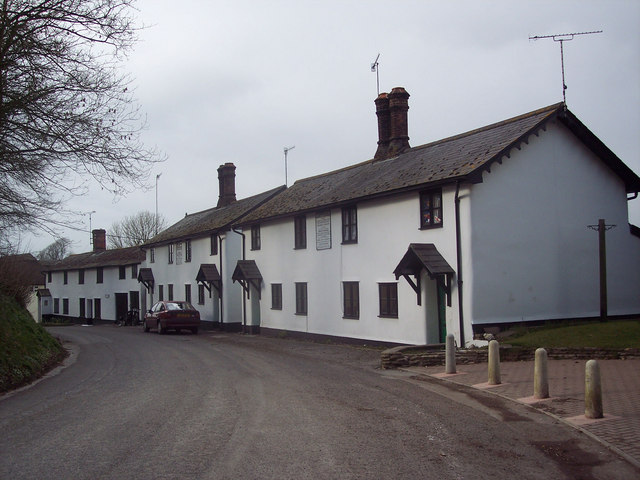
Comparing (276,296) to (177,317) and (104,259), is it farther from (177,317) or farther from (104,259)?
(104,259)

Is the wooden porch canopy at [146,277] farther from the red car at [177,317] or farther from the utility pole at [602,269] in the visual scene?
the utility pole at [602,269]

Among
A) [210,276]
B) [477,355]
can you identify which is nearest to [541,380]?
[477,355]

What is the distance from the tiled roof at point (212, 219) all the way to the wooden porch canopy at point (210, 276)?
2083mm

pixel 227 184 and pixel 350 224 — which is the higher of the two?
pixel 227 184

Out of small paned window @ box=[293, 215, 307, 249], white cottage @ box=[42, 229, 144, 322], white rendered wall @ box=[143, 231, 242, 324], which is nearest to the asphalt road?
small paned window @ box=[293, 215, 307, 249]

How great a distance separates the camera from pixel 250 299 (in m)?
31.0

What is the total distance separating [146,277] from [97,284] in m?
12.8

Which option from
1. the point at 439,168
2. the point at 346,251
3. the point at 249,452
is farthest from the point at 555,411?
the point at 346,251

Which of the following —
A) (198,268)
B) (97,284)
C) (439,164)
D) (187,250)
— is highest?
(439,164)

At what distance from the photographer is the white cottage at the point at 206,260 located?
3397 centimetres

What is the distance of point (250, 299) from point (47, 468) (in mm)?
24285

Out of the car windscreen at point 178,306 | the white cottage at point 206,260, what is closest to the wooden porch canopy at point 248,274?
the white cottage at point 206,260

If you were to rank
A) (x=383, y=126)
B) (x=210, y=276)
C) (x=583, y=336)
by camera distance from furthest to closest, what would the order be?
(x=210, y=276) → (x=383, y=126) → (x=583, y=336)

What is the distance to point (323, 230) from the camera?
80.7 feet
